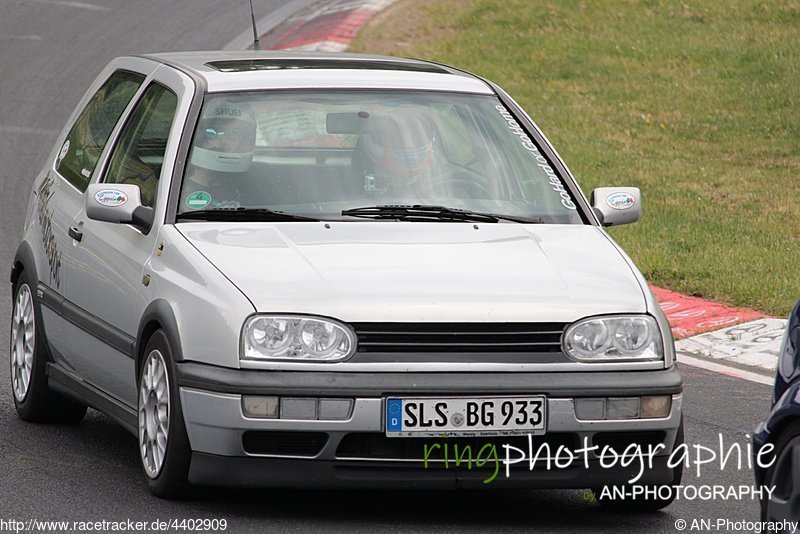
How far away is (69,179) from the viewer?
775cm

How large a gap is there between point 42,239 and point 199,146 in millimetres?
1370

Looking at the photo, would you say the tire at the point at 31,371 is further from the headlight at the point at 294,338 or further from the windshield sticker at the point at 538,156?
the windshield sticker at the point at 538,156

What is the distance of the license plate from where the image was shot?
18.3 feet

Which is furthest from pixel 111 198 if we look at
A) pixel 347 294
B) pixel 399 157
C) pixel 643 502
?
pixel 643 502

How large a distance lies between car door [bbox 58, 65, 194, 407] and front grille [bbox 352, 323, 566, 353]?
3.56 feet

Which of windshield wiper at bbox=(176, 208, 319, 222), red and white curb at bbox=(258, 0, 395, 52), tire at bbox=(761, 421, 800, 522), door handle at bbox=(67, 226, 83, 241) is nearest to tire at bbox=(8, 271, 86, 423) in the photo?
door handle at bbox=(67, 226, 83, 241)

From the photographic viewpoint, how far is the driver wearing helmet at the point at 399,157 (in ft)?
22.0

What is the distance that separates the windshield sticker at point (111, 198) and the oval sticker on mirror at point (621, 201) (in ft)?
6.62

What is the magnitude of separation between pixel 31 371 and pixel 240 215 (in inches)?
68.4

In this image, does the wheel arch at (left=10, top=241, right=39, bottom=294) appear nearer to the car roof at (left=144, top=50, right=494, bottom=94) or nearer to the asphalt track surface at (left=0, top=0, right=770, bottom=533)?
the asphalt track surface at (left=0, top=0, right=770, bottom=533)

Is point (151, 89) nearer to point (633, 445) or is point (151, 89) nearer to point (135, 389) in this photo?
point (135, 389)

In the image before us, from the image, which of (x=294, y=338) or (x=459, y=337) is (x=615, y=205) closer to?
(x=459, y=337)

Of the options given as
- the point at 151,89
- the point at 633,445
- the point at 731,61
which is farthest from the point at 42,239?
the point at 731,61

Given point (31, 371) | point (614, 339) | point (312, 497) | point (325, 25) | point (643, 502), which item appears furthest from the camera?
point (325, 25)
